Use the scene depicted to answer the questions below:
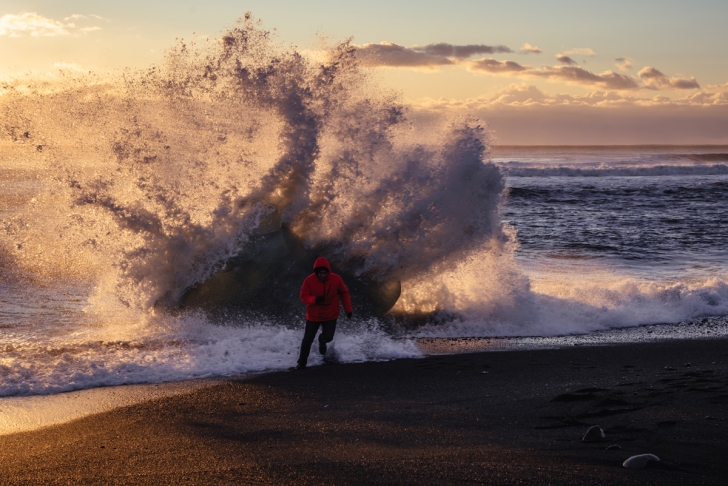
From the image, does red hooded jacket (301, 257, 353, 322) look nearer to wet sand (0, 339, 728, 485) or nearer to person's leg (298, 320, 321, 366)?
person's leg (298, 320, 321, 366)

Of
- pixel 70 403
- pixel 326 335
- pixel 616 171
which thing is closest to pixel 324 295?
pixel 326 335

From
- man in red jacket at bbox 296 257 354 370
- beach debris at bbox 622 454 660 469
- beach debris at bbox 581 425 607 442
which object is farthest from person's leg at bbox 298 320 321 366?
beach debris at bbox 622 454 660 469

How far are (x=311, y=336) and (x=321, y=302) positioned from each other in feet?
1.29

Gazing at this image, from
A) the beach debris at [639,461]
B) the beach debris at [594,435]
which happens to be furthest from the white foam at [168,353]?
the beach debris at [639,461]

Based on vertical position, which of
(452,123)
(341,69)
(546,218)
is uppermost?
(341,69)

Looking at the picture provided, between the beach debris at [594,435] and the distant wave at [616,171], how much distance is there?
38.5 m

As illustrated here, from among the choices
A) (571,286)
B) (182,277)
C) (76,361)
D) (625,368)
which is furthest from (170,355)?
(571,286)

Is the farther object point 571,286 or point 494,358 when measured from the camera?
point 571,286

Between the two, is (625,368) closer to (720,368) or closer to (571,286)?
(720,368)

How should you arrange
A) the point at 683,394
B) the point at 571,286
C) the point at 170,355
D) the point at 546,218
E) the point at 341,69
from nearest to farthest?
the point at 683,394, the point at 170,355, the point at 341,69, the point at 571,286, the point at 546,218

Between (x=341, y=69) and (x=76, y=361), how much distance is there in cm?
546

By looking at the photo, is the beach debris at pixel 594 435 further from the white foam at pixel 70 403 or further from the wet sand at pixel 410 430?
the white foam at pixel 70 403

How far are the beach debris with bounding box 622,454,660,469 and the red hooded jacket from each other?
12.7ft

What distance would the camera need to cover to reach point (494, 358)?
7.71 m
